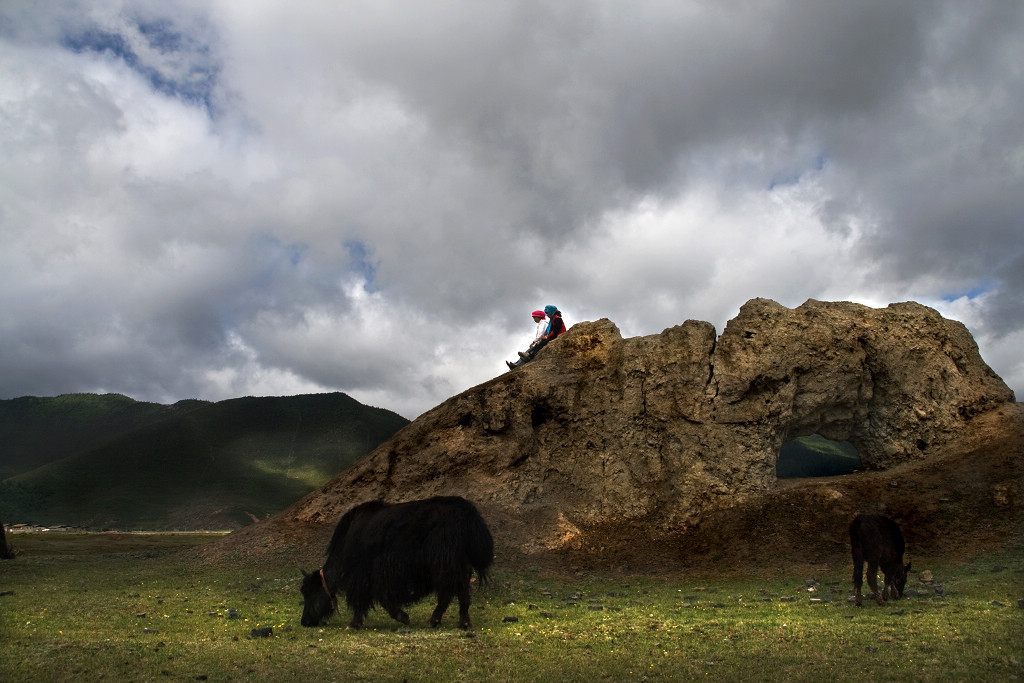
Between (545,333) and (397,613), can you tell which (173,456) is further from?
(397,613)

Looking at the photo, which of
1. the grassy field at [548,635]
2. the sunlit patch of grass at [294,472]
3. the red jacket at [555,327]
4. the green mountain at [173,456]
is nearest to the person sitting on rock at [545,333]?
the red jacket at [555,327]

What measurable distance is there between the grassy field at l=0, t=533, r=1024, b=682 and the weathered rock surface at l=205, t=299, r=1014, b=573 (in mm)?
4611

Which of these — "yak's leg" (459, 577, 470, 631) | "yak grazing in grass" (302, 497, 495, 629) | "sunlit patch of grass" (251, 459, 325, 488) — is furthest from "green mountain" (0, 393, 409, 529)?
"yak's leg" (459, 577, 470, 631)

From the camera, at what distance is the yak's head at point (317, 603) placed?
1170cm

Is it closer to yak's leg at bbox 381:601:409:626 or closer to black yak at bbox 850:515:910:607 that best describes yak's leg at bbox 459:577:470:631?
yak's leg at bbox 381:601:409:626

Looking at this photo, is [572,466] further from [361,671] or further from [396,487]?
[361,671]

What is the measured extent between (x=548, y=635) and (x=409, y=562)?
262cm

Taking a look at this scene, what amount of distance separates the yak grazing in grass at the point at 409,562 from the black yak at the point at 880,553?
7152mm

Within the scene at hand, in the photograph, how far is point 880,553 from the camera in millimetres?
12375

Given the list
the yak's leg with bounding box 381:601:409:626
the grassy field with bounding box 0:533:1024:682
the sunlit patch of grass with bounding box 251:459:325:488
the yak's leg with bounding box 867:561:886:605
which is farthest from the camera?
the sunlit patch of grass with bounding box 251:459:325:488

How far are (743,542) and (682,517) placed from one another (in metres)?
1.92

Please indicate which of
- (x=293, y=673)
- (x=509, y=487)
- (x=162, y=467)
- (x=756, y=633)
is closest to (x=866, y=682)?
(x=756, y=633)

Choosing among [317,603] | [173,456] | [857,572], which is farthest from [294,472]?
[857,572]

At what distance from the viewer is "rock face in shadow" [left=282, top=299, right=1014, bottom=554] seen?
68.6 ft
